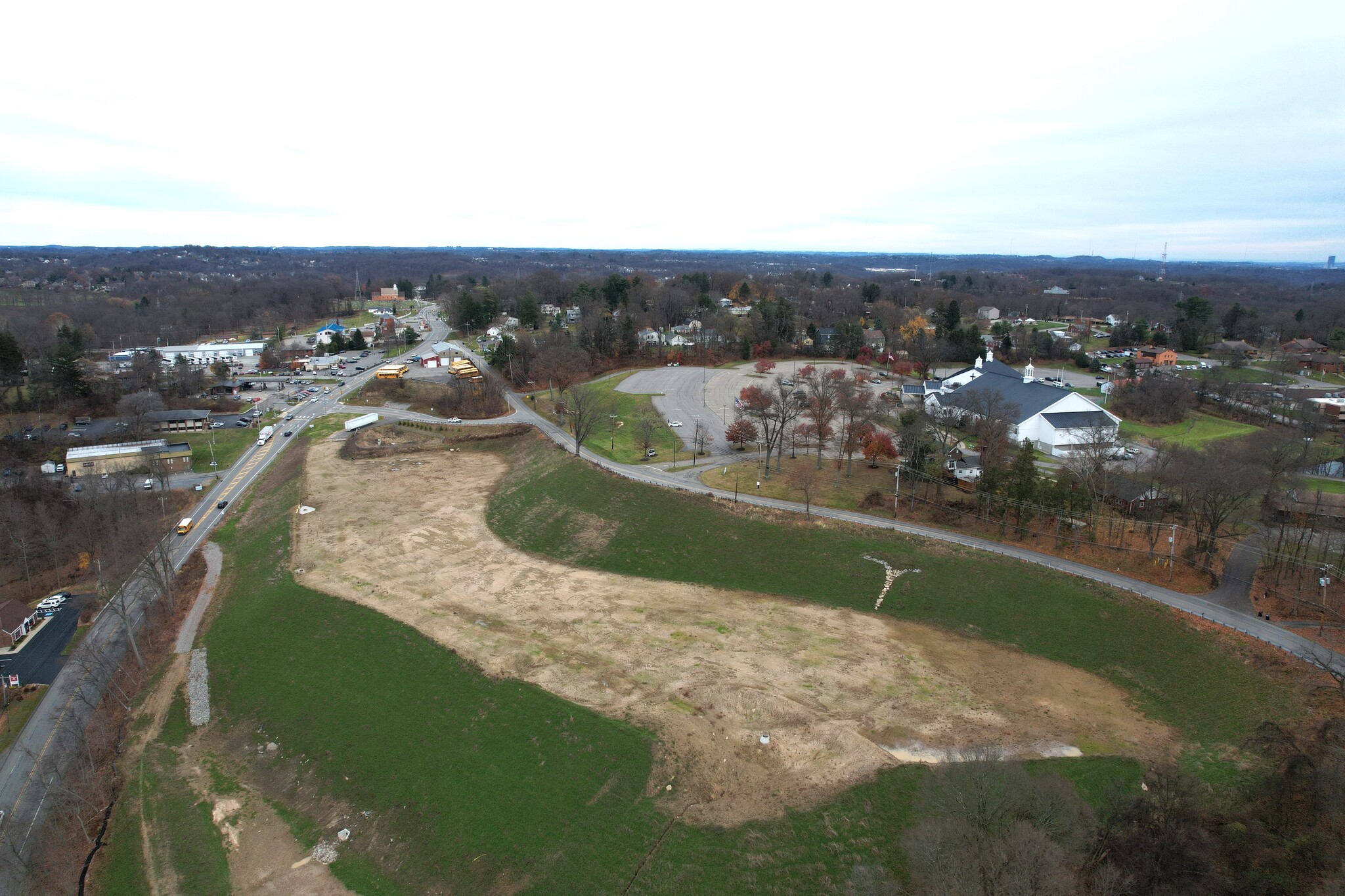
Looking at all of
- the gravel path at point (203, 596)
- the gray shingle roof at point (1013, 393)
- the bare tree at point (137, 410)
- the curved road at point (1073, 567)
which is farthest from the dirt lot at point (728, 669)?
the bare tree at point (137, 410)

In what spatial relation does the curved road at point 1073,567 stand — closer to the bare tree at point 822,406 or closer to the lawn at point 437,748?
the bare tree at point 822,406

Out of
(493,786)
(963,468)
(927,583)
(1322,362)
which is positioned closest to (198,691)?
(493,786)

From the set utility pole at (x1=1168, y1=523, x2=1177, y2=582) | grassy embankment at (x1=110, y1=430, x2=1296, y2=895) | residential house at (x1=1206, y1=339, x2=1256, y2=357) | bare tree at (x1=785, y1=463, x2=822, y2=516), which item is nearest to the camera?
grassy embankment at (x1=110, y1=430, x2=1296, y2=895)

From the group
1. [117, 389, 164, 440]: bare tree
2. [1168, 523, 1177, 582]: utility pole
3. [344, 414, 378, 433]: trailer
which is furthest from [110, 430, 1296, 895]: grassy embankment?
[117, 389, 164, 440]: bare tree

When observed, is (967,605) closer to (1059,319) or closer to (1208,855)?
(1208,855)

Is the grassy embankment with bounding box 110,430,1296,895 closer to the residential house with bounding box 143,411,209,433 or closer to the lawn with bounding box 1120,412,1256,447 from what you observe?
the lawn with bounding box 1120,412,1256,447
